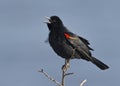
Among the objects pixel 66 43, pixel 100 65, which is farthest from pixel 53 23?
pixel 100 65

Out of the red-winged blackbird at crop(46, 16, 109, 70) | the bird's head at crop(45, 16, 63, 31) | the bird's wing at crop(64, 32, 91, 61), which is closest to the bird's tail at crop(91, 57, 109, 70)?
the red-winged blackbird at crop(46, 16, 109, 70)

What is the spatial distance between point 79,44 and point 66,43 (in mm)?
268

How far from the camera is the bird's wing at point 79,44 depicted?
7.16m

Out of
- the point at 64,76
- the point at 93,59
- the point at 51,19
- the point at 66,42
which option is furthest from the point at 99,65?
the point at 64,76

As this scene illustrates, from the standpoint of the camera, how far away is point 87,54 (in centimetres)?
735

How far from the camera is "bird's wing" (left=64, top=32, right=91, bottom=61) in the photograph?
23.5 feet

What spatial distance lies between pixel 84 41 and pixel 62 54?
2.00 ft

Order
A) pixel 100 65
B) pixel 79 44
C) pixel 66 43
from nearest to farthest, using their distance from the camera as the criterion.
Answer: pixel 66 43
pixel 79 44
pixel 100 65

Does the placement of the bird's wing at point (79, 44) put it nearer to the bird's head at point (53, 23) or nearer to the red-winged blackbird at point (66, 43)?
the red-winged blackbird at point (66, 43)

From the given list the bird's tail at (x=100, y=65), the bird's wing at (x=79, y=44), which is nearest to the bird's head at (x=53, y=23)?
the bird's wing at (x=79, y=44)

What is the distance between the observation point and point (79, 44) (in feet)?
23.9

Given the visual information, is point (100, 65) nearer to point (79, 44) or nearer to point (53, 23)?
point (79, 44)

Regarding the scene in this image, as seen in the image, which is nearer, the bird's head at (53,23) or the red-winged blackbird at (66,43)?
the red-winged blackbird at (66,43)

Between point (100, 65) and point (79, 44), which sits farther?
point (100, 65)
